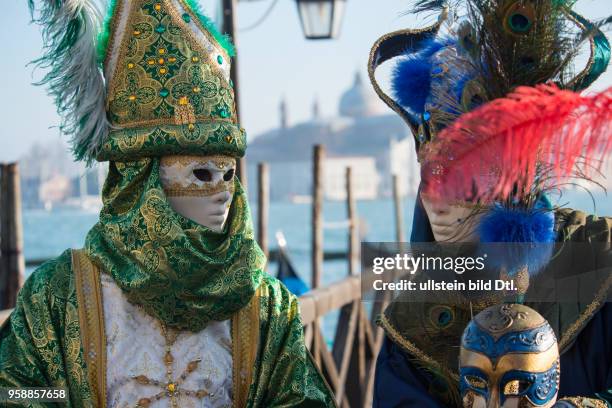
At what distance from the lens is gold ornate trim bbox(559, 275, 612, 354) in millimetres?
3244

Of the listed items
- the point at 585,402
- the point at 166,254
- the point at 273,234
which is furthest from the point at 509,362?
the point at 273,234

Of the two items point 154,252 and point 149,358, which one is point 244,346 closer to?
point 149,358

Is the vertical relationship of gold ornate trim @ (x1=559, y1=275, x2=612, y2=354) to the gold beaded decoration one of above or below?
above

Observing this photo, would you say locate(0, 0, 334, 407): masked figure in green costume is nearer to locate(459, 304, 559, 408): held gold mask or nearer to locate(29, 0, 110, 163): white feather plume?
locate(29, 0, 110, 163): white feather plume

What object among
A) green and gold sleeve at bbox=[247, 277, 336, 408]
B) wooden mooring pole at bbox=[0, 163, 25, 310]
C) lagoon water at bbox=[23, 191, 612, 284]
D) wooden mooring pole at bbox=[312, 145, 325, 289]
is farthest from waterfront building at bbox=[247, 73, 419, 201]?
green and gold sleeve at bbox=[247, 277, 336, 408]

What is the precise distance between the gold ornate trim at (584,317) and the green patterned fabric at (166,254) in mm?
923

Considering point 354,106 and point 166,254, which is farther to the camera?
point 354,106

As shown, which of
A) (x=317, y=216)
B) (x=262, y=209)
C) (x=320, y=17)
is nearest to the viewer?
(x=320, y=17)

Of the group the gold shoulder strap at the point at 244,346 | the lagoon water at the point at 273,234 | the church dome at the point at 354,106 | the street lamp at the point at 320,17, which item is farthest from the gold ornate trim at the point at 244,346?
the church dome at the point at 354,106

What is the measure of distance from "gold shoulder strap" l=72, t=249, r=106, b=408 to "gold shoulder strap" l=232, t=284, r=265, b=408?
39 centimetres

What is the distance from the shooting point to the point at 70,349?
3.45 meters

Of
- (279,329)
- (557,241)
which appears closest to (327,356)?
(279,329)

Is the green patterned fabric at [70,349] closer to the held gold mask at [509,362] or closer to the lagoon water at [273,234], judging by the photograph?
the held gold mask at [509,362]

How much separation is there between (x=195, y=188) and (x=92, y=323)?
0.50m
